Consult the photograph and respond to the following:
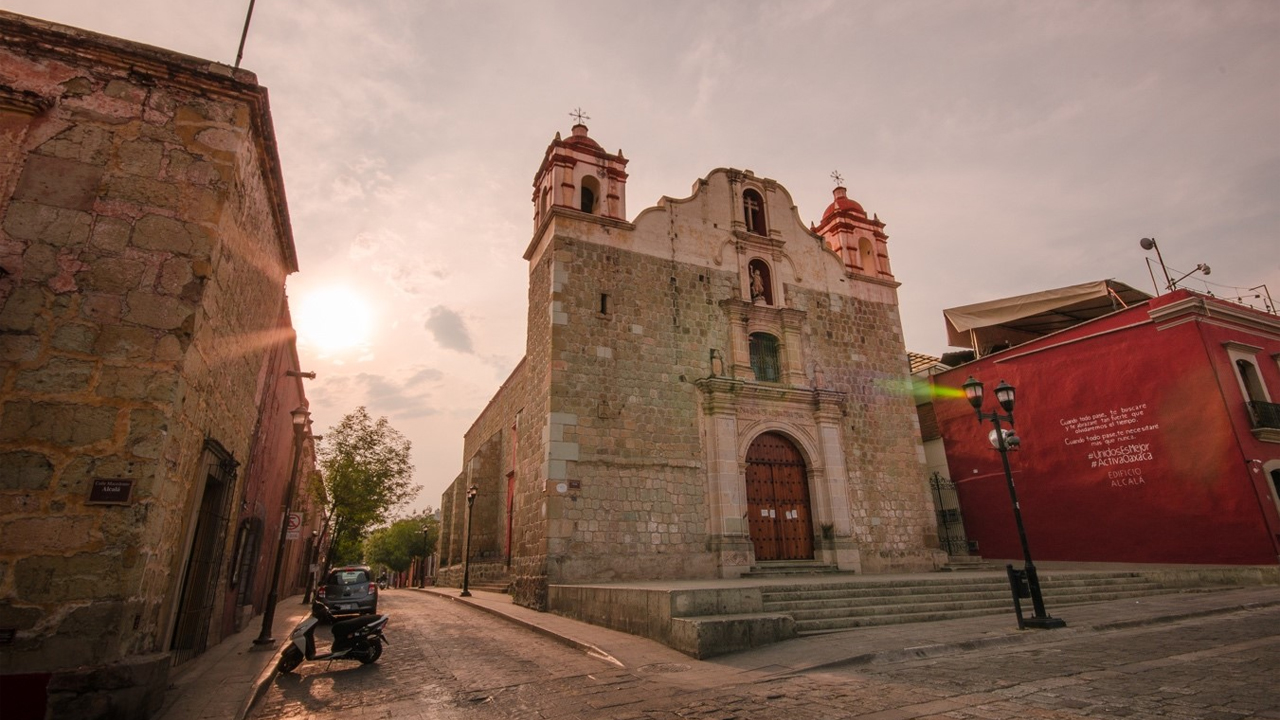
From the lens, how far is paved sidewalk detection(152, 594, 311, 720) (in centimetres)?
486

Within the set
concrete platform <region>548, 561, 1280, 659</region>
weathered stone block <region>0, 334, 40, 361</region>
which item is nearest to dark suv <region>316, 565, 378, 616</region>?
concrete platform <region>548, 561, 1280, 659</region>

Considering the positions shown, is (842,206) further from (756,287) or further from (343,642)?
(343,642)

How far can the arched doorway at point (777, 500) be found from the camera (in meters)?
13.9

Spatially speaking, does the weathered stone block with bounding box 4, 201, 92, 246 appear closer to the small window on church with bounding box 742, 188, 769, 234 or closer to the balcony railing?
the small window on church with bounding box 742, 188, 769, 234

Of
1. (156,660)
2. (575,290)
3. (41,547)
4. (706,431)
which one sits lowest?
(156,660)

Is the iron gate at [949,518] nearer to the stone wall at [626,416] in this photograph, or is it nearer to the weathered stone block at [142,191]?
the stone wall at [626,416]

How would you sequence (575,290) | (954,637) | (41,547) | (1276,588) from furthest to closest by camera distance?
(575,290)
(1276,588)
(954,637)
(41,547)

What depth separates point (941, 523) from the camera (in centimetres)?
1891

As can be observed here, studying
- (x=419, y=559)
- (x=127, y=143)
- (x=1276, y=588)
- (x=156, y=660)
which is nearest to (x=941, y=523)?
(x=1276, y=588)

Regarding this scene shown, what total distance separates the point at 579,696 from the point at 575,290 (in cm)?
972

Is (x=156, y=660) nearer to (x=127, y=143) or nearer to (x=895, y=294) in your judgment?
(x=127, y=143)

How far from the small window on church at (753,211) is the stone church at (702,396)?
68 millimetres

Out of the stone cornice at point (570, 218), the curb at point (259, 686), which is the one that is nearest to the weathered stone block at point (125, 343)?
the curb at point (259, 686)

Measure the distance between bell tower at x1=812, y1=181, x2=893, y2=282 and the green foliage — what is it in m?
44.6
